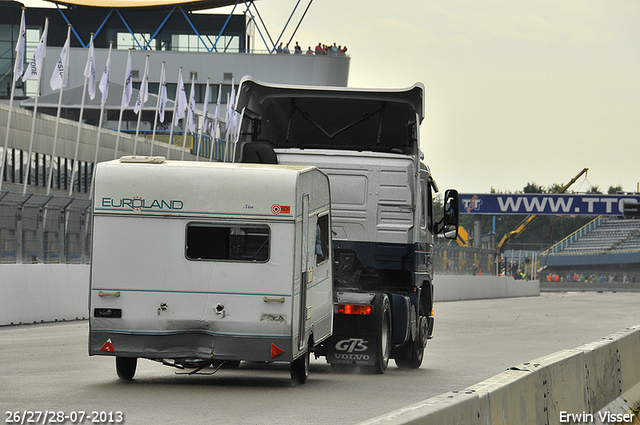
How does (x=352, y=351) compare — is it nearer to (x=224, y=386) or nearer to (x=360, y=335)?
(x=360, y=335)

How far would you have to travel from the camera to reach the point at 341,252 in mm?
14242

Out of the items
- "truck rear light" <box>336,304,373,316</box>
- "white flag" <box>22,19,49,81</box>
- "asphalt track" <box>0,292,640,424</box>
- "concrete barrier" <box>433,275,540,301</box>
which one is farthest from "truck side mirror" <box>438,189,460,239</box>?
"concrete barrier" <box>433,275,540,301</box>

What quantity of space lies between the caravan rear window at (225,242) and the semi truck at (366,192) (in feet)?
8.38

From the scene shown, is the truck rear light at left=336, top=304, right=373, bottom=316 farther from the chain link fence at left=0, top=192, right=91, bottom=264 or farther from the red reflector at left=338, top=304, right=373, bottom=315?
the chain link fence at left=0, top=192, right=91, bottom=264

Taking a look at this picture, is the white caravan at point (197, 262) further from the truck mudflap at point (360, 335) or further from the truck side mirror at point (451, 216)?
the truck side mirror at point (451, 216)

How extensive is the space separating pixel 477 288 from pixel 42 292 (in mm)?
33775

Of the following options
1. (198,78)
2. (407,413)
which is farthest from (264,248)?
(198,78)

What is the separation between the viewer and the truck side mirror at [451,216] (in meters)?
16.2

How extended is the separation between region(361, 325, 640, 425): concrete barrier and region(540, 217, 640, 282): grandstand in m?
90.4

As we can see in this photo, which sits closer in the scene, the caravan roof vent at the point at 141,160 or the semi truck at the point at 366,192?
the caravan roof vent at the point at 141,160

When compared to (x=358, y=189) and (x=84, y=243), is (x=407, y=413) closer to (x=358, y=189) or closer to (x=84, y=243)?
(x=358, y=189)

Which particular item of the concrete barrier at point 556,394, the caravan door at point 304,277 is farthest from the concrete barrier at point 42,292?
the concrete barrier at point 556,394

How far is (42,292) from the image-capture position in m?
24.2

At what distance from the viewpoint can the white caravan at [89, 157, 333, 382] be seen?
37.1 ft
